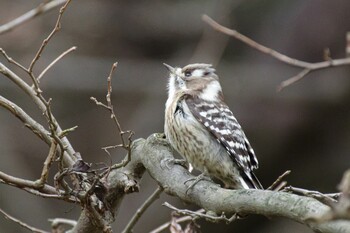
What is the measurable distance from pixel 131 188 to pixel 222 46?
6.05 metres

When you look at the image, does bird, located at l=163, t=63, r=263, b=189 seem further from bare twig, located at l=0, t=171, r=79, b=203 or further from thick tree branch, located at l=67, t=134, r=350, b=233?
bare twig, located at l=0, t=171, r=79, b=203

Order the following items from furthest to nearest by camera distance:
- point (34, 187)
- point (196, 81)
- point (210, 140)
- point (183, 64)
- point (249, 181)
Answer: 1. point (183, 64)
2. point (196, 81)
3. point (210, 140)
4. point (249, 181)
5. point (34, 187)

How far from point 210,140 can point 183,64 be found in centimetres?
494

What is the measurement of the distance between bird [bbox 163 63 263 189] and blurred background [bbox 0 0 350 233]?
3.77 meters

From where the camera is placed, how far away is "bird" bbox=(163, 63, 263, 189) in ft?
17.1

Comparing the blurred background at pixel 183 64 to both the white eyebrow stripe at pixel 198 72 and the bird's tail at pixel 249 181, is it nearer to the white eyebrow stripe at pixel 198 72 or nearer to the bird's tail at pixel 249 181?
the white eyebrow stripe at pixel 198 72

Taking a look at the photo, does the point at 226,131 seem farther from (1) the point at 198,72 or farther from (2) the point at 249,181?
(1) the point at 198,72

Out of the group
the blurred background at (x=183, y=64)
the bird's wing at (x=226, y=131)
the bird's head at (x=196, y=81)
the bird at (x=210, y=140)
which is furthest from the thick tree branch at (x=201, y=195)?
the blurred background at (x=183, y=64)

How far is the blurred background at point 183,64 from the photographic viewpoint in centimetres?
977

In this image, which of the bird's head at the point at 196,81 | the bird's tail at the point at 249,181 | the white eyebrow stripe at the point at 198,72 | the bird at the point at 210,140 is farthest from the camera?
the white eyebrow stripe at the point at 198,72

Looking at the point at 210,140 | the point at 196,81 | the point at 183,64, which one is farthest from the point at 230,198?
the point at 183,64

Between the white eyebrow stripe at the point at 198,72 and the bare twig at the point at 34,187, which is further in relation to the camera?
the white eyebrow stripe at the point at 198,72

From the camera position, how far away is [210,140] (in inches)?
212

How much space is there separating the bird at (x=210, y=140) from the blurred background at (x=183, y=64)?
3.77m
